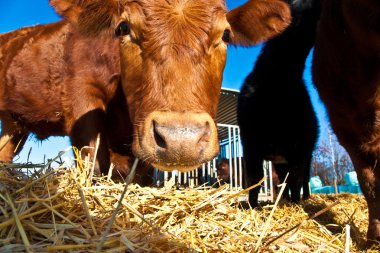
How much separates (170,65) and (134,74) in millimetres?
500

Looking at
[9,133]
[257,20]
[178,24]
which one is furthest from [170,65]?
[9,133]

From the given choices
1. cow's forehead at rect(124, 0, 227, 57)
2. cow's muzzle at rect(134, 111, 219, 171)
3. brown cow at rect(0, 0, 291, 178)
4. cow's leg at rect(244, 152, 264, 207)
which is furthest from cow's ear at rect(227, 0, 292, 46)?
cow's leg at rect(244, 152, 264, 207)

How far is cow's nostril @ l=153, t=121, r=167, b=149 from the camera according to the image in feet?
6.55

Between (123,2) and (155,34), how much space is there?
55 cm

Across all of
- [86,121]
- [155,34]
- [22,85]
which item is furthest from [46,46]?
[155,34]

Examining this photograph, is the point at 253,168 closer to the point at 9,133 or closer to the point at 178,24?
the point at 178,24

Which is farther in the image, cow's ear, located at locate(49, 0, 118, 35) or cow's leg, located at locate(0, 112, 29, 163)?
cow's leg, located at locate(0, 112, 29, 163)

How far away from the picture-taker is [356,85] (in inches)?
113

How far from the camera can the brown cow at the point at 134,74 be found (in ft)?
6.92

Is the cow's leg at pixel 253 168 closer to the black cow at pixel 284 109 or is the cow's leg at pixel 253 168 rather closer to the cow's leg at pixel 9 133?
the black cow at pixel 284 109

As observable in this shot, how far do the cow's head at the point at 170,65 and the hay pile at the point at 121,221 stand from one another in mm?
254

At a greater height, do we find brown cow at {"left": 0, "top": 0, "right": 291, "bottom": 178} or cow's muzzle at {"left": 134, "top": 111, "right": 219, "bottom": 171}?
brown cow at {"left": 0, "top": 0, "right": 291, "bottom": 178}

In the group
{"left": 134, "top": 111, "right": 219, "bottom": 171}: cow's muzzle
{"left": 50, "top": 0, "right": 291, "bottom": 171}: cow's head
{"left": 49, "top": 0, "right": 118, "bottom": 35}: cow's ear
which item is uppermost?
{"left": 49, "top": 0, "right": 118, "bottom": 35}: cow's ear

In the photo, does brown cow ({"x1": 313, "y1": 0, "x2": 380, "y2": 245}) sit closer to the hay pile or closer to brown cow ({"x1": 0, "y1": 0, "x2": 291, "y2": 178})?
brown cow ({"x1": 0, "y1": 0, "x2": 291, "y2": 178})
